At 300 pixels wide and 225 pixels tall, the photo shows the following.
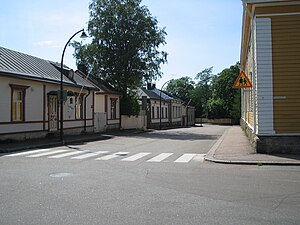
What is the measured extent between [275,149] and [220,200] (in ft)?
26.9

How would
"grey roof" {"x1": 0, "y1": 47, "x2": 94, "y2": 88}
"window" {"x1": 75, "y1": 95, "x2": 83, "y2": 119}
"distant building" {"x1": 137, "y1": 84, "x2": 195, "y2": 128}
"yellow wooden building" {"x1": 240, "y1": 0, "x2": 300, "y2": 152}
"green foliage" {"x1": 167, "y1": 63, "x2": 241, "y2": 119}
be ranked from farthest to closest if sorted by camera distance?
"green foliage" {"x1": 167, "y1": 63, "x2": 241, "y2": 119} → "distant building" {"x1": 137, "y1": 84, "x2": 195, "y2": 128} → "window" {"x1": 75, "y1": 95, "x2": 83, "y2": 119} → "grey roof" {"x1": 0, "y1": 47, "x2": 94, "y2": 88} → "yellow wooden building" {"x1": 240, "y1": 0, "x2": 300, "y2": 152}

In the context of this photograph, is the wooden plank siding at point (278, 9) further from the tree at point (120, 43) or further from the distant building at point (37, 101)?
the tree at point (120, 43)

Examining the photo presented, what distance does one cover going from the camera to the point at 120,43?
41.9m

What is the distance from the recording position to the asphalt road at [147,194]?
5895 millimetres

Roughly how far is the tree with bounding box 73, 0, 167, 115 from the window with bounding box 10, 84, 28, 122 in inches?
746

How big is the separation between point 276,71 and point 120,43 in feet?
96.0

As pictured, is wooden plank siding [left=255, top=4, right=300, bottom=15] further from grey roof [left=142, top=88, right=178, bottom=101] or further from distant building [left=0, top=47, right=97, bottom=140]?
grey roof [left=142, top=88, right=178, bottom=101]

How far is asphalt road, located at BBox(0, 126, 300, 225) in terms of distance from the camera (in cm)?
589

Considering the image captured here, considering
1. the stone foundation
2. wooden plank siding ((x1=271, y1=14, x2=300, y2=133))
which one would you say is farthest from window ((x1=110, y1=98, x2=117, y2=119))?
wooden plank siding ((x1=271, y1=14, x2=300, y2=133))

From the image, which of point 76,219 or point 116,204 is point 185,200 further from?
point 76,219

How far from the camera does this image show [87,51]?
42094mm

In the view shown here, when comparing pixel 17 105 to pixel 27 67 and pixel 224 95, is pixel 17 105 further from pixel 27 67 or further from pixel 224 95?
pixel 224 95

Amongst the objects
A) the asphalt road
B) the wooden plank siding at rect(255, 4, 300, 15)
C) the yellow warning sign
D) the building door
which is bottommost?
the asphalt road

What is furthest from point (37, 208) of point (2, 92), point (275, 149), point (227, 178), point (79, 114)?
point (79, 114)
